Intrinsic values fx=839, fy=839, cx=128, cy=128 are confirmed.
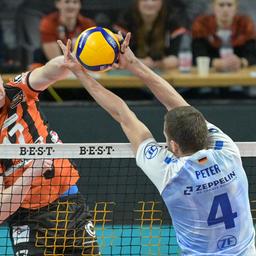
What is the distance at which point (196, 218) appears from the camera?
465cm

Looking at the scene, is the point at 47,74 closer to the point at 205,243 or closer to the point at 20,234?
the point at 20,234

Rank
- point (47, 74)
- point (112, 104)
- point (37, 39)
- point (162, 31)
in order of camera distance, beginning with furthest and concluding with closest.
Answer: point (37, 39) < point (162, 31) < point (47, 74) < point (112, 104)

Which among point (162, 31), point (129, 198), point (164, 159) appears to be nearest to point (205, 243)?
point (164, 159)

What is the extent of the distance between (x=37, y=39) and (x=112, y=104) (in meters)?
5.51

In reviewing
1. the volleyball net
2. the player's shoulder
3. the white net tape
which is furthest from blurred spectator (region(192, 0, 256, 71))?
the player's shoulder

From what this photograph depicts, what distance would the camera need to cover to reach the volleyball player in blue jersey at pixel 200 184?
181 inches

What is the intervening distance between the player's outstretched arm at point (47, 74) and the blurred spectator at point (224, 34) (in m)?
4.34

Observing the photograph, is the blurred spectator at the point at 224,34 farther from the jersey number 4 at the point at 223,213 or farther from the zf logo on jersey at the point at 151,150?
the jersey number 4 at the point at 223,213

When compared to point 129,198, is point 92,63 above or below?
above

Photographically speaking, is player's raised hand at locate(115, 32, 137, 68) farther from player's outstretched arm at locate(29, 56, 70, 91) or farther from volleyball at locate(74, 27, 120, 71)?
player's outstretched arm at locate(29, 56, 70, 91)

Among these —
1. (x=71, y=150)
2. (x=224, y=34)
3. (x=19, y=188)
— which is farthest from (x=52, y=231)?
(x=224, y=34)

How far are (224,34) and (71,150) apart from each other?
15.0ft

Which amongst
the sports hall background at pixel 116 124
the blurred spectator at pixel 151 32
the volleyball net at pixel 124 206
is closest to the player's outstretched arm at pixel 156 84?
the volleyball net at pixel 124 206

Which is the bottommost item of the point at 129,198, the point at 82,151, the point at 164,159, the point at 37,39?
the point at 129,198
